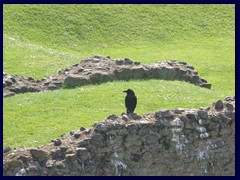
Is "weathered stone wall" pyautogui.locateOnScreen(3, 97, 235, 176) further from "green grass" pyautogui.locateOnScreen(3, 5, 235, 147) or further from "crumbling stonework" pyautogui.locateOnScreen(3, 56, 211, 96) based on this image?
"crumbling stonework" pyautogui.locateOnScreen(3, 56, 211, 96)

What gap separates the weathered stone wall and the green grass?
400cm

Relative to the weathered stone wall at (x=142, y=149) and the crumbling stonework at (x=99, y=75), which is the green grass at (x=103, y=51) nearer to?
the crumbling stonework at (x=99, y=75)

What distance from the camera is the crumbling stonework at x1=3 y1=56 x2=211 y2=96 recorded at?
37531 millimetres

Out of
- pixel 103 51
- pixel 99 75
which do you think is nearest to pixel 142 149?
pixel 99 75

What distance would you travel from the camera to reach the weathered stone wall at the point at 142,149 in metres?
22.2

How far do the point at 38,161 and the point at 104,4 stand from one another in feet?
157

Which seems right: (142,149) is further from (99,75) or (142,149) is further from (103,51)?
(103,51)

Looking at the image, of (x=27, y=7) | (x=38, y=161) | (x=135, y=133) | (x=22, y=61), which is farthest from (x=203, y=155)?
(x=27, y=7)

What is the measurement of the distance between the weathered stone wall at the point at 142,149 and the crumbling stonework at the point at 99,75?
Answer: 13684 mm

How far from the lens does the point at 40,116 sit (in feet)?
102

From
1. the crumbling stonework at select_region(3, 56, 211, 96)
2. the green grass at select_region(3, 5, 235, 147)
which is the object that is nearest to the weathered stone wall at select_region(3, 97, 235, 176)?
the green grass at select_region(3, 5, 235, 147)

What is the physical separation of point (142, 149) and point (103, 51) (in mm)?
35350

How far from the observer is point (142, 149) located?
23266mm

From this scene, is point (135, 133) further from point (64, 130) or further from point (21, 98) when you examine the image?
point (21, 98)
